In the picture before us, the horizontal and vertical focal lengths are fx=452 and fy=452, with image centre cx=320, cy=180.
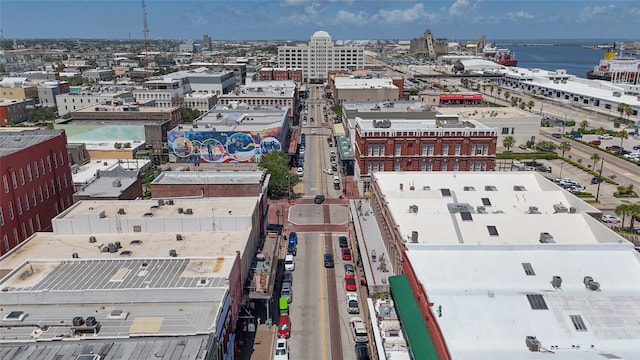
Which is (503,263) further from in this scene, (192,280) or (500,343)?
(192,280)

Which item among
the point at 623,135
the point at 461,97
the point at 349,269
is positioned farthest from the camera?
the point at 461,97

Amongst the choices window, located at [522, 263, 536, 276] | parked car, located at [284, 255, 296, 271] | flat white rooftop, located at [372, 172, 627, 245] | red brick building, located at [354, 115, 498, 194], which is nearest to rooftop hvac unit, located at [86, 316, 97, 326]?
flat white rooftop, located at [372, 172, 627, 245]

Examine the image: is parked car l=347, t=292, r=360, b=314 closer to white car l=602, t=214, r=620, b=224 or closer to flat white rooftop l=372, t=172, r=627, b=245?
flat white rooftop l=372, t=172, r=627, b=245

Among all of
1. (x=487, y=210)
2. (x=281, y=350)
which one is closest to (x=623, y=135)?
(x=487, y=210)

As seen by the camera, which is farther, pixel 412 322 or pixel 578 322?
pixel 412 322

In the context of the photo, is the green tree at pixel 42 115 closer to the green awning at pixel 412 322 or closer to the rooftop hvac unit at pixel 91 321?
the rooftop hvac unit at pixel 91 321

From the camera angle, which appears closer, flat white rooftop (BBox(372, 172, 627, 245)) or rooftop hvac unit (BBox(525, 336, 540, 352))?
rooftop hvac unit (BBox(525, 336, 540, 352))

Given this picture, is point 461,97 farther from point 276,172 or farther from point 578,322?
A: point 578,322
